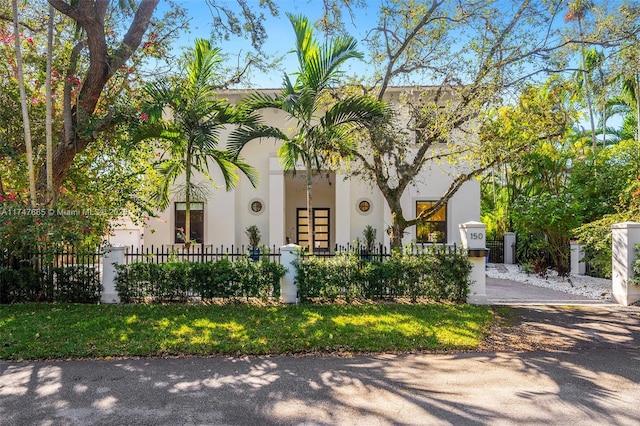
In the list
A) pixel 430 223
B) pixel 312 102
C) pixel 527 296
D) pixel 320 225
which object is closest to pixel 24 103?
pixel 312 102

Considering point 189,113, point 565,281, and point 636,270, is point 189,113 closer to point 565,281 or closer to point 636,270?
point 636,270

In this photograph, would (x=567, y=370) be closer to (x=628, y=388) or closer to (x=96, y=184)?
(x=628, y=388)

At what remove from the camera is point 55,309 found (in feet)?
24.0

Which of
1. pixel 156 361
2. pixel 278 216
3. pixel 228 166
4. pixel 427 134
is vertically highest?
pixel 427 134

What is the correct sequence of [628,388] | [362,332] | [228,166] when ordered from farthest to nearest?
[228,166] → [362,332] → [628,388]

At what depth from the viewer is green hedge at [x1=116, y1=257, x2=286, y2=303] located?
25.4 feet

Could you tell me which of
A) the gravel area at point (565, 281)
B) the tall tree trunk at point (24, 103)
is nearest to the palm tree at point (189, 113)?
the tall tree trunk at point (24, 103)

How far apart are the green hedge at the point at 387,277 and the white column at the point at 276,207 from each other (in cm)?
731

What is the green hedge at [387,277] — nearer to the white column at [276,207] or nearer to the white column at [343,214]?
the white column at [343,214]

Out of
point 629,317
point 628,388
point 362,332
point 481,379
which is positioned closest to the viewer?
point 628,388

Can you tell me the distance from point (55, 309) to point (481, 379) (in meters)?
7.42

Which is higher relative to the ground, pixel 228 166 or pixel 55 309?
pixel 228 166

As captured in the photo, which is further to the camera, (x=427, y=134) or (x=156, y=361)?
(x=427, y=134)

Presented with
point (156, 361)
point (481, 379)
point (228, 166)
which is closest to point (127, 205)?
point (228, 166)
